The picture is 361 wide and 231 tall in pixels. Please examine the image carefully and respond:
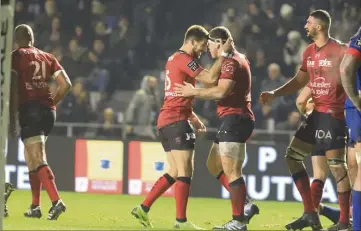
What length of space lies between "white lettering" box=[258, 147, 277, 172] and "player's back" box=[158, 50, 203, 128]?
5834 millimetres

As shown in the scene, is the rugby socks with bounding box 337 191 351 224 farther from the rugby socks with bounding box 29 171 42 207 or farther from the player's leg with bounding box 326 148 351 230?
the rugby socks with bounding box 29 171 42 207

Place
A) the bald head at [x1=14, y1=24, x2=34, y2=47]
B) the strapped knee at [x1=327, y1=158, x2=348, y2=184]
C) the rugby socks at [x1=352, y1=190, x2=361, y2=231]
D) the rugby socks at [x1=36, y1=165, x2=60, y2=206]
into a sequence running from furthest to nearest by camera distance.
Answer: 1. the bald head at [x1=14, y1=24, x2=34, y2=47]
2. the rugby socks at [x1=36, y1=165, x2=60, y2=206]
3. the strapped knee at [x1=327, y1=158, x2=348, y2=184]
4. the rugby socks at [x1=352, y1=190, x2=361, y2=231]

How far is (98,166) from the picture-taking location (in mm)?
17312

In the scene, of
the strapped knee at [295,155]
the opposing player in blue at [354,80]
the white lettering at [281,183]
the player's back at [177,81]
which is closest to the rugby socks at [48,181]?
the player's back at [177,81]

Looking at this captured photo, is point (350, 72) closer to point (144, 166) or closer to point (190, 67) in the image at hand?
point (190, 67)

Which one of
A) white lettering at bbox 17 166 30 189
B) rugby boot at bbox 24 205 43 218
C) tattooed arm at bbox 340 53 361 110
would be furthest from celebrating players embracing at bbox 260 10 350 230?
Result: white lettering at bbox 17 166 30 189

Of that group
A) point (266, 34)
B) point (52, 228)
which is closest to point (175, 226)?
point (52, 228)

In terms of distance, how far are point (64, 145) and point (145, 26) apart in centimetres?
648

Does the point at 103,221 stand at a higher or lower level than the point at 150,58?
lower

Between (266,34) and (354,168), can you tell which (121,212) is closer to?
(354,168)

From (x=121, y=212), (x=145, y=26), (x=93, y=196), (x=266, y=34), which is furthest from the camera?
(x=145, y=26)

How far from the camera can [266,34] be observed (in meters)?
21.6

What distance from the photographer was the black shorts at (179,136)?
10.9m

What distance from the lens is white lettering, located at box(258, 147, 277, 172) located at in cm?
1681
